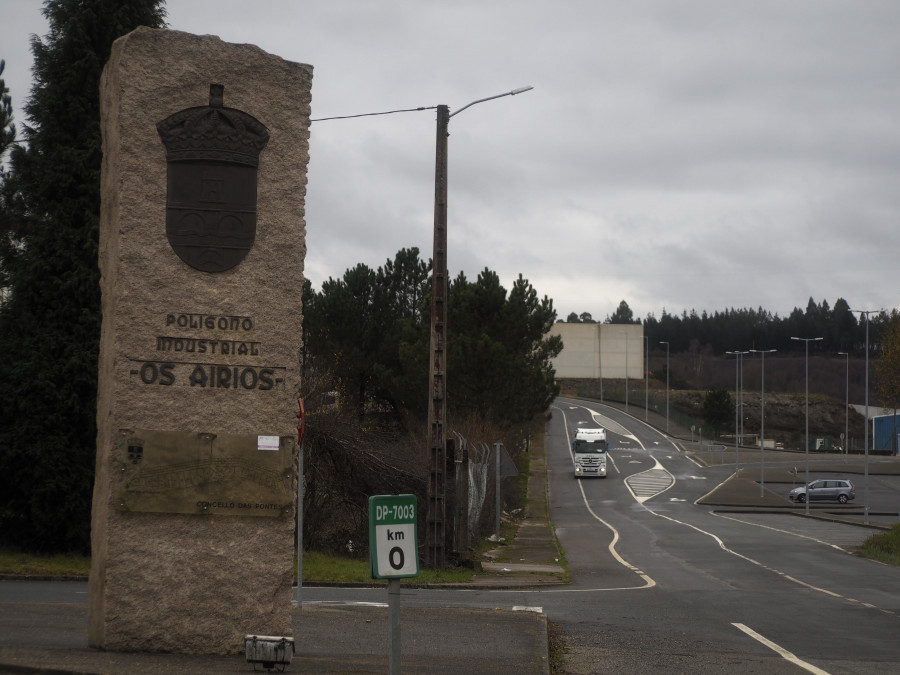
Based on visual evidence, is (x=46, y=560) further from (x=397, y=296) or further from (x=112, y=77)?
(x=397, y=296)

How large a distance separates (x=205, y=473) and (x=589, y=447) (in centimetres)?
5595

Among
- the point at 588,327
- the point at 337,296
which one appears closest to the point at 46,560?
the point at 337,296

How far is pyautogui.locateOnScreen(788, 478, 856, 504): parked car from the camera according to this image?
55.1 m

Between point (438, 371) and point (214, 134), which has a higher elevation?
point (214, 134)

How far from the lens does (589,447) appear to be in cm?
6250

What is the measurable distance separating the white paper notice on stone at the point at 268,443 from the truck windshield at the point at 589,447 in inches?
2185

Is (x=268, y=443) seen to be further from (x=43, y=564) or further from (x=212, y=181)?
(x=43, y=564)

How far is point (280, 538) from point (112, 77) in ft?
12.7

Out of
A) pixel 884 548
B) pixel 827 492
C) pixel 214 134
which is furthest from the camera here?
pixel 827 492

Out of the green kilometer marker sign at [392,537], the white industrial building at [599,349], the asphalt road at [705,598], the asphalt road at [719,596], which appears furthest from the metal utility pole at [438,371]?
the white industrial building at [599,349]

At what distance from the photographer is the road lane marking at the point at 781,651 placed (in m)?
9.63

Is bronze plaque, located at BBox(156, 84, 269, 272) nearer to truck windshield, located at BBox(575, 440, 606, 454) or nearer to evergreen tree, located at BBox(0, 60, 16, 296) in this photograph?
evergreen tree, located at BBox(0, 60, 16, 296)

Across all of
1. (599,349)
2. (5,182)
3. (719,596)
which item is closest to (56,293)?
(5,182)

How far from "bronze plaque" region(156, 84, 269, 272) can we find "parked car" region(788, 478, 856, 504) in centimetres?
5194
